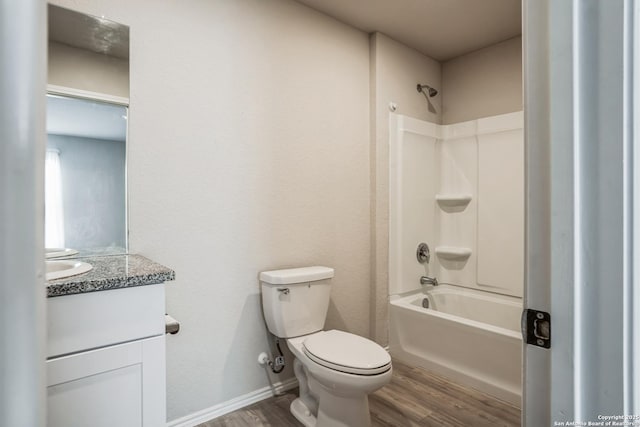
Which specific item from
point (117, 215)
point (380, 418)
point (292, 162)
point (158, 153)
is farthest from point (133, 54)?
point (380, 418)

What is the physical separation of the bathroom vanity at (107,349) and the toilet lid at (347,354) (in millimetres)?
743

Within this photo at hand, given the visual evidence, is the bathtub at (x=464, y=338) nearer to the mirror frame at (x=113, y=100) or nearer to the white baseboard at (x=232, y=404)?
the white baseboard at (x=232, y=404)

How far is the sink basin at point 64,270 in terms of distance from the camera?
1.07 m

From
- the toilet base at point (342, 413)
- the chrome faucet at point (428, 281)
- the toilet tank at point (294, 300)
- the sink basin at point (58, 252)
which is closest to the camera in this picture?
the sink basin at point (58, 252)

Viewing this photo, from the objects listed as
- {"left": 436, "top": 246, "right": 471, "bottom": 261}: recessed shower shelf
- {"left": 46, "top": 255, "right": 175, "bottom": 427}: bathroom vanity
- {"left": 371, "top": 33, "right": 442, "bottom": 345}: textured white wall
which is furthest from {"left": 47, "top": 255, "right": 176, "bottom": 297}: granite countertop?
{"left": 436, "top": 246, "right": 471, "bottom": 261}: recessed shower shelf

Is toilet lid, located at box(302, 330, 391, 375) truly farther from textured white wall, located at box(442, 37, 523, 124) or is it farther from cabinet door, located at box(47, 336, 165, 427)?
textured white wall, located at box(442, 37, 523, 124)

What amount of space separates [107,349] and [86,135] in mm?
1034

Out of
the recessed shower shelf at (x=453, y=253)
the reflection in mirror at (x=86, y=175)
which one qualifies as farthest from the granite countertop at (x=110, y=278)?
the recessed shower shelf at (x=453, y=253)

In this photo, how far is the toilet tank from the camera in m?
1.96

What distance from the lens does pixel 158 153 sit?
5.71 ft

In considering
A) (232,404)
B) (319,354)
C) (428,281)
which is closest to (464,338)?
(428,281)

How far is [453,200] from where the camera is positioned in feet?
10.1
